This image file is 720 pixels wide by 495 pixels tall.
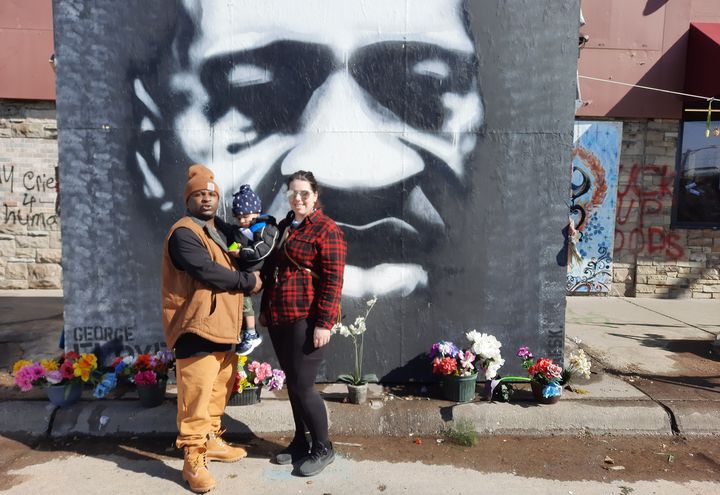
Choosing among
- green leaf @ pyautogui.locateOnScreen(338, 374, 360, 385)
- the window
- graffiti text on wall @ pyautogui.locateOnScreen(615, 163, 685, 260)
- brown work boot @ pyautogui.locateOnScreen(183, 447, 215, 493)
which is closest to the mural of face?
green leaf @ pyautogui.locateOnScreen(338, 374, 360, 385)

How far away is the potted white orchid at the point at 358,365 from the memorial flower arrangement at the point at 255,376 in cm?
53

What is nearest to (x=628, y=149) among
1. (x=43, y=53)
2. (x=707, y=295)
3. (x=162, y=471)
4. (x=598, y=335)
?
(x=707, y=295)

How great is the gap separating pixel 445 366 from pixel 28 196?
7.45 meters

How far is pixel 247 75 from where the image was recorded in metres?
4.25

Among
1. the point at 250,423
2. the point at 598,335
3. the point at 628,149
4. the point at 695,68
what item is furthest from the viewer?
the point at 628,149

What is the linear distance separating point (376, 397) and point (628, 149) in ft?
21.5

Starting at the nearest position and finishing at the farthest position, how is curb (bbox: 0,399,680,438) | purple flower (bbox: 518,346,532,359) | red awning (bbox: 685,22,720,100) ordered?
curb (bbox: 0,399,680,438), purple flower (bbox: 518,346,532,359), red awning (bbox: 685,22,720,100)

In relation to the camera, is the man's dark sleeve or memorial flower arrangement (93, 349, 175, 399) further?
memorial flower arrangement (93, 349, 175, 399)

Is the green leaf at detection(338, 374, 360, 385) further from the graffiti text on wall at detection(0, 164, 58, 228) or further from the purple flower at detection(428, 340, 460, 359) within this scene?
the graffiti text on wall at detection(0, 164, 58, 228)

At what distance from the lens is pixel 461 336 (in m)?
4.46

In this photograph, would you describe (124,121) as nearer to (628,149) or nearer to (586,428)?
(586,428)

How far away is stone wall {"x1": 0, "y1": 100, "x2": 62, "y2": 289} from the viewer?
8.05 meters

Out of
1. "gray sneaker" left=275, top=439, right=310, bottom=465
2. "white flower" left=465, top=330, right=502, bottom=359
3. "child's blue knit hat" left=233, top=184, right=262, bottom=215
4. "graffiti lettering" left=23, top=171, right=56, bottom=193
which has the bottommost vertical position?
"gray sneaker" left=275, top=439, right=310, bottom=465

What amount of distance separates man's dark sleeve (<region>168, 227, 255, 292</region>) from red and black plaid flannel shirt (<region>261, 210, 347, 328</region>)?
30 centimetres
